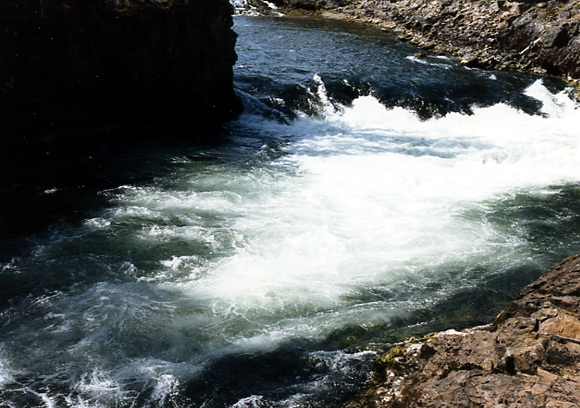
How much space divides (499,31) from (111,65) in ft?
69.2

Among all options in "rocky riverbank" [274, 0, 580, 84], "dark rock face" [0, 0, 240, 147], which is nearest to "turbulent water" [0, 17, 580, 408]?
"dark rock face" [0, 0, 240, 147]

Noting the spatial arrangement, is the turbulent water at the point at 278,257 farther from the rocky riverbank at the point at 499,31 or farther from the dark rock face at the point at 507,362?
the rocky riverbank at the point at 499,31

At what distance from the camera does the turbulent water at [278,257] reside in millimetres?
6035

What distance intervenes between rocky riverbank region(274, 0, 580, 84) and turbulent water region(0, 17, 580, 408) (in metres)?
6.83

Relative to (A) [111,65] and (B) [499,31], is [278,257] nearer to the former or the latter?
(A) [111,65]

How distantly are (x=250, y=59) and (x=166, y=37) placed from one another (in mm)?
8730

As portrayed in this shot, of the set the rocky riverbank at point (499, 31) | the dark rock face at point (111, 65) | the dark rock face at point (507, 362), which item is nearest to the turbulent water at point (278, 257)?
the dark rock face at point (507, 362)

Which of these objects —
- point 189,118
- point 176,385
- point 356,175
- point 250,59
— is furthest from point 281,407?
point 250,59

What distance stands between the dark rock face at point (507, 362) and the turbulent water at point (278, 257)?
0.58m

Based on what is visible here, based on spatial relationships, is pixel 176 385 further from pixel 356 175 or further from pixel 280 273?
pixel 356 175

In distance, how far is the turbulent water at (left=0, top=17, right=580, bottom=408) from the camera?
604cm

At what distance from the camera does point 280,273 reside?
820 cm

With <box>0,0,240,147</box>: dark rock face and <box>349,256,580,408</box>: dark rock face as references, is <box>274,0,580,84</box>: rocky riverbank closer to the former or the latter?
<box>0,0,240,147</box>: dark rock face

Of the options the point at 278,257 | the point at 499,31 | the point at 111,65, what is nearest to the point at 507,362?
the point at 278,257
